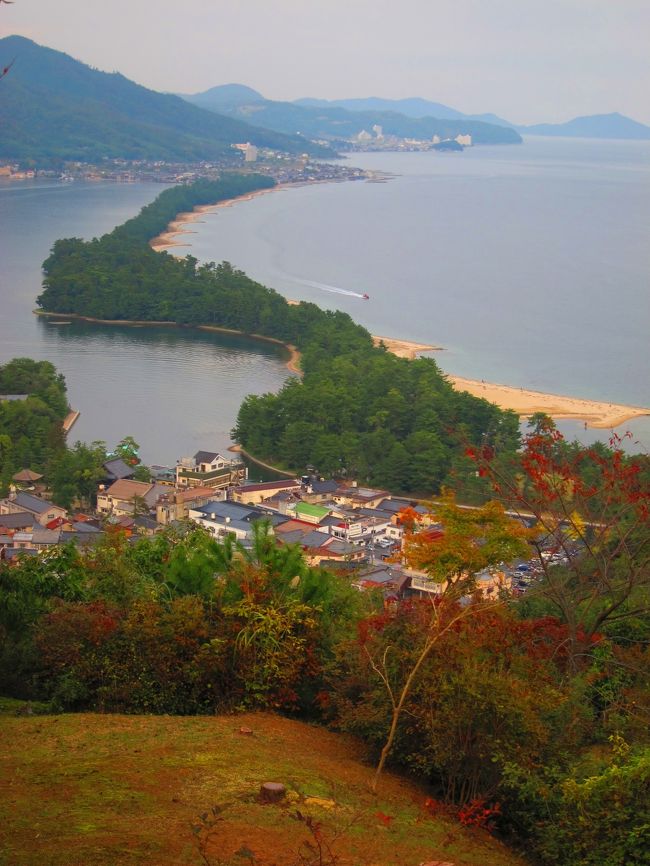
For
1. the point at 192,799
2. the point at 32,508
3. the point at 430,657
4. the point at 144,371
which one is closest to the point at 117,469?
the point at 32,508

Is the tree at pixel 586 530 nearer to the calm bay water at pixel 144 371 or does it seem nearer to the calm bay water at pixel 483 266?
the calm bay water at pixel 144 371

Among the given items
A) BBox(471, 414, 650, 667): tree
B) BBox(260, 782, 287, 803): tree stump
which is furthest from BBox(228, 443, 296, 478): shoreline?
BBox(260, 782, 287, 803): tree stump

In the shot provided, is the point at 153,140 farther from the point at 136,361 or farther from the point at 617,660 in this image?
the point at 617,660

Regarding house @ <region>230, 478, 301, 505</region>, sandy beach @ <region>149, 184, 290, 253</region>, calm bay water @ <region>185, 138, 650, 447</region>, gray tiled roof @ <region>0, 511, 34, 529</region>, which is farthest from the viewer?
sandy beach @ <region>149, 184, 290, 253</region>

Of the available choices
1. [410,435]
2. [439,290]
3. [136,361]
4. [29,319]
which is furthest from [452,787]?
[439,290]

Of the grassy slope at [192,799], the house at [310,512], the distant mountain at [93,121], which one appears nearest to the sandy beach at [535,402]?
the house at [310,512]

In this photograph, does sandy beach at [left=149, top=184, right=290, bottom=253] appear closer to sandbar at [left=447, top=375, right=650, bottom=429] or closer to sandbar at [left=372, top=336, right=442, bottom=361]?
sandbar at [left=372, top=336, right=442, bottom=361]
